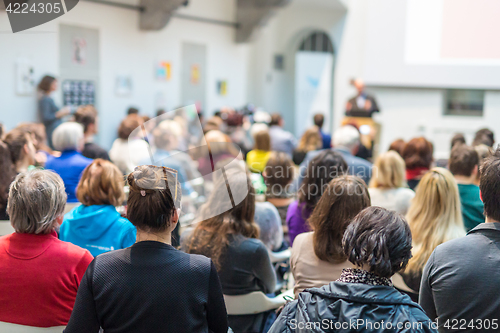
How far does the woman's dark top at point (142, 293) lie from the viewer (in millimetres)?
1441

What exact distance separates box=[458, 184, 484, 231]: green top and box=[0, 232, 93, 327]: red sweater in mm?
2325

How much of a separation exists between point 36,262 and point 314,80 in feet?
34.4

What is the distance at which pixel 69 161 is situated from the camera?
3492 millimetres

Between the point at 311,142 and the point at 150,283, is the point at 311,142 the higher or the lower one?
the higher one

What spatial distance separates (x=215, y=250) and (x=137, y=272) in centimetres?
79

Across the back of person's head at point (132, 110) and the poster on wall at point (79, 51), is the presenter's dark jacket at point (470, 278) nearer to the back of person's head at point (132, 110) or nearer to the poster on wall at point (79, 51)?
the back of person's head at point (132, 110)

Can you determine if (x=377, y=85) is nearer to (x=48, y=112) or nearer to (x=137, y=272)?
(x=48, y=112)

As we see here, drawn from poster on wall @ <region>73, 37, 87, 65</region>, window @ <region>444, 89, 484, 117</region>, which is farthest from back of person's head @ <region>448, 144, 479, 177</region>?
window @ <region>444, 89, 484, 117</region>

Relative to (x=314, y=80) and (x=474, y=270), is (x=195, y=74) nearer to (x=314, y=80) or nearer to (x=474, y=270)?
(x=314, y=80)

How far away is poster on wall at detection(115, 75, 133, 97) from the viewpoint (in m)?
8.34

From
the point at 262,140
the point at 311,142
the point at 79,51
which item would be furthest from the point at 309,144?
the point at 79,51

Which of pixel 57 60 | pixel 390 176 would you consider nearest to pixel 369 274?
pixel 390 176

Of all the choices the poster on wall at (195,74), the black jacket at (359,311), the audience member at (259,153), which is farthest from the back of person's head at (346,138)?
the poster on wall at (195,74)

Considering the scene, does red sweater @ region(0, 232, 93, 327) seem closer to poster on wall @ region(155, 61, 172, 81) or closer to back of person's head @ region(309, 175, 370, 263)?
back of person's head @ region(309, 175, 370, 263)
